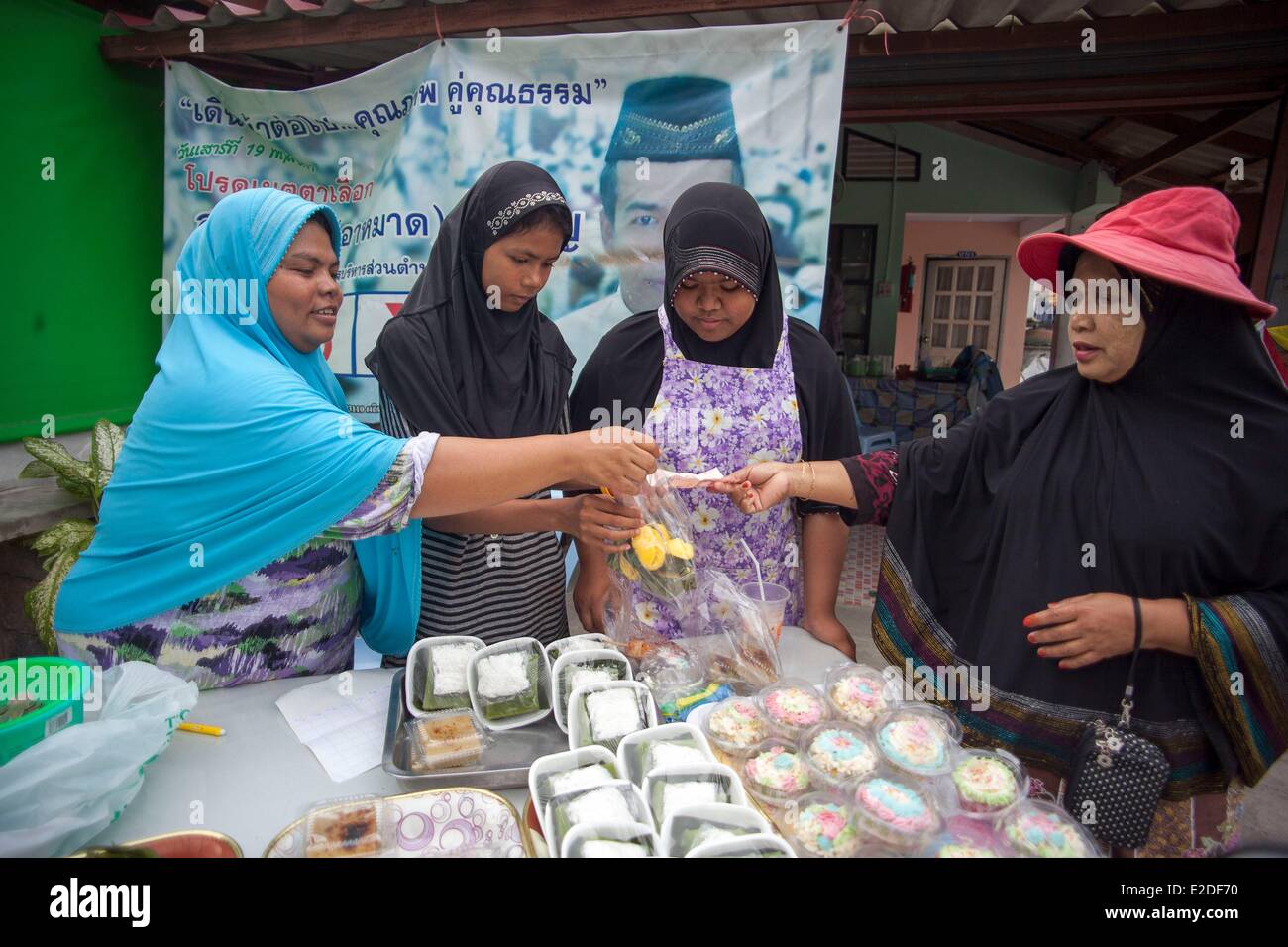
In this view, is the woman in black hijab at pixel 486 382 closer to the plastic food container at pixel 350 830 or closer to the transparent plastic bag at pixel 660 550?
the transparent plastic bag at pixel 660 550

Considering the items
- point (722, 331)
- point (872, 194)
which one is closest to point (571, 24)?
point (722, 331)

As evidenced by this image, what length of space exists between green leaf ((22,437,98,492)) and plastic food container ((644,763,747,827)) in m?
3.74

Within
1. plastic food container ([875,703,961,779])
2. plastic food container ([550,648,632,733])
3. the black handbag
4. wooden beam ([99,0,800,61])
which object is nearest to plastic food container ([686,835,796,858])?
plastic food container ([875,703,961,779])

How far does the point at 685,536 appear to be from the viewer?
1.91 metres

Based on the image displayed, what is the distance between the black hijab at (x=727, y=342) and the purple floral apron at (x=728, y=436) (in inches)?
1.9

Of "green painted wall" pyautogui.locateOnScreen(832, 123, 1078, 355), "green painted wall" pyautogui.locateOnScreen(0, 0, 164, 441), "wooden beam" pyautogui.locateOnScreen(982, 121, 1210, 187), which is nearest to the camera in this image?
"green painted wall" pyautogui.locateOnScreen(0, 0, 164, 441)

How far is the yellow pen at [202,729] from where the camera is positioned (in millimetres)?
1554

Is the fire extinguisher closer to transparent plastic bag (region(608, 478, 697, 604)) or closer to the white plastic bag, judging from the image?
transparent plastic bag (region(608, 478, 697, 604))

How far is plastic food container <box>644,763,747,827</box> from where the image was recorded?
127cm

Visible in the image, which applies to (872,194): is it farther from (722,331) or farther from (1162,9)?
(722,331)

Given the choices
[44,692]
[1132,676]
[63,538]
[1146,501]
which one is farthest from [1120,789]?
[63,538]

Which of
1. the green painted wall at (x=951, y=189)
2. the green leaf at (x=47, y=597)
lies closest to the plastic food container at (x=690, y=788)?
the green leaf at (x=47, y=597)

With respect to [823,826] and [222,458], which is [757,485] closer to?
[823,826]

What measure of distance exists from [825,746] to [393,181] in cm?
359
